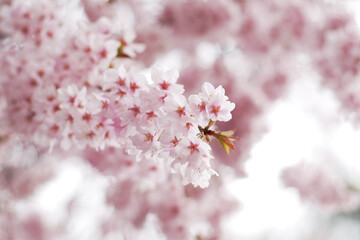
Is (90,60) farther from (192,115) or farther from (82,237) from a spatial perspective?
(82,237)

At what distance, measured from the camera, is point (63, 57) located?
1.50m

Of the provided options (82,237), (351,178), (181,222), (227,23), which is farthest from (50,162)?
(351,178)

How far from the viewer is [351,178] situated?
795cm

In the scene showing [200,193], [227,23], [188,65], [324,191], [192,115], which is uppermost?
[188,65]

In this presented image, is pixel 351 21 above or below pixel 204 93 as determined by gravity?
above

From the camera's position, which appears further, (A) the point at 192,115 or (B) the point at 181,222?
(B) the point at 181,222

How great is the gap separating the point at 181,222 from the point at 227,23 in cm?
154

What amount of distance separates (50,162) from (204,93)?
3579mm

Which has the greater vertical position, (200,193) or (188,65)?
(188,65)

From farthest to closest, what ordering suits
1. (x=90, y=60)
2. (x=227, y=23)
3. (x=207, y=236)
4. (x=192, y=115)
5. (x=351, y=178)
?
(x=351, y=178) < (x=207, y=236) < (x=227, y=23) < (x=90, y=60) < (x=192, y=115)

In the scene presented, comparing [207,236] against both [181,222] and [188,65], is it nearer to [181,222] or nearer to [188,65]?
[181,222]

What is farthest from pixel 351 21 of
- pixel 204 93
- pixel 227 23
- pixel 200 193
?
pixel 204 93

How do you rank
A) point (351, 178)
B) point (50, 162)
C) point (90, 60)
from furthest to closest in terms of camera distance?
point (351, 178) < point (50, 162) < point (90, 60)

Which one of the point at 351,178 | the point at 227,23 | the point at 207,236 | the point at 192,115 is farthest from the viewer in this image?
the point at 351,178
